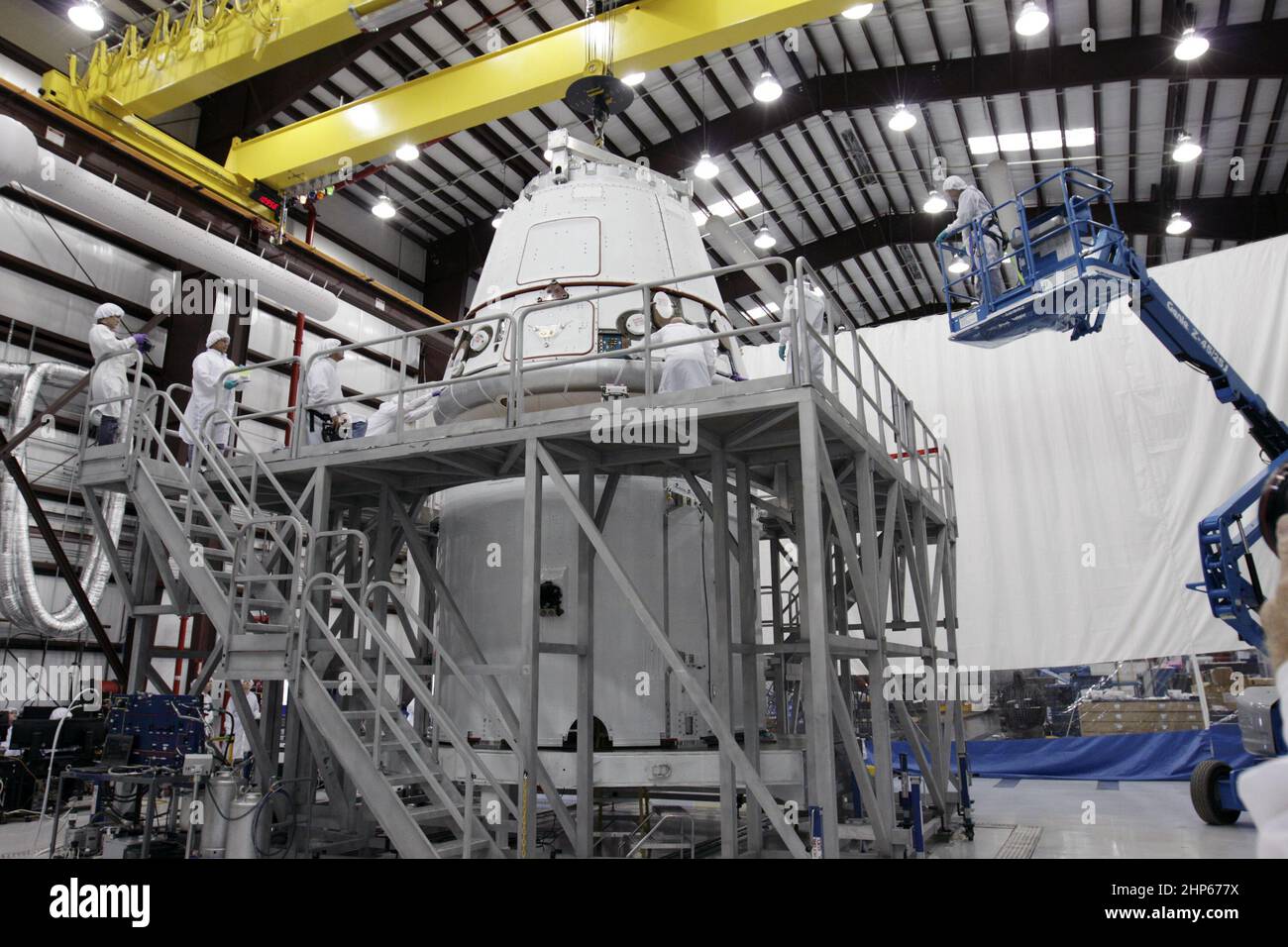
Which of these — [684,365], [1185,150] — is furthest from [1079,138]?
[684,365]

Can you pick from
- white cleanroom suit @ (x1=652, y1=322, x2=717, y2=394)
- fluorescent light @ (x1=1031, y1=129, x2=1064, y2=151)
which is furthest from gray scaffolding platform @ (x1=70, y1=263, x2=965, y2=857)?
fluorescent light @ (x1=1031, y1=129, x2=1064, y2=151)

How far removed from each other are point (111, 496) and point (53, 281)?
14.5 ft

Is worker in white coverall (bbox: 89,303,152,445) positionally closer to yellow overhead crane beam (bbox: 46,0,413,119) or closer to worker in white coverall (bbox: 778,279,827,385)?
yellow overhead crane beam (bbox: 46,0,413,119)

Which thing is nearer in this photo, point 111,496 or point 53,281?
point 111,496

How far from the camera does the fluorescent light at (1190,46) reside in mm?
14516

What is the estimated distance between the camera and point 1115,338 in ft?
51.8

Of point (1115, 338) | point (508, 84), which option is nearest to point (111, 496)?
point (508, 84)

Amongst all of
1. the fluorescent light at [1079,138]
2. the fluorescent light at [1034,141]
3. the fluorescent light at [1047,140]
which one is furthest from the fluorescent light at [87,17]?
the fluorescent light at [1079,138]

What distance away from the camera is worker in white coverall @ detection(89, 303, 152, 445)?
10219 mm

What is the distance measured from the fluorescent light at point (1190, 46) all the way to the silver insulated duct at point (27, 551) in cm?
1878

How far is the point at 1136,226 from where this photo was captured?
68.5 ft

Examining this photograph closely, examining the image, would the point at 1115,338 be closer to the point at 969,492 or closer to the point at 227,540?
the point at 969,492

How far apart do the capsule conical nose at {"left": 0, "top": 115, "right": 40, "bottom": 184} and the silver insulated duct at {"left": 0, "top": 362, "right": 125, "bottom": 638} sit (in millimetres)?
3112
